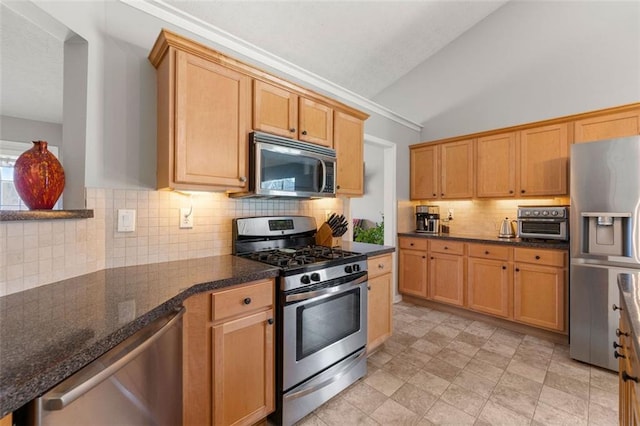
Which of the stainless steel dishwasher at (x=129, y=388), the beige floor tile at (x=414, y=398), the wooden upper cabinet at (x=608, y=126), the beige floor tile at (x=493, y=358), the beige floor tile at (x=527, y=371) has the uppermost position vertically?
the wooden upper cabinet at (x=608, y=126)

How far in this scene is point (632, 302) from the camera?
985 millimetres

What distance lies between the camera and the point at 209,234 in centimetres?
201

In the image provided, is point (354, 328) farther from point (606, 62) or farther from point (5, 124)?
point (606, 62)

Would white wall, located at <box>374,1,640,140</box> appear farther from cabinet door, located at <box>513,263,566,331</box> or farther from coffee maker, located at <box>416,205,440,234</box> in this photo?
cabinet door, located at <box>513,263,566,331</box>

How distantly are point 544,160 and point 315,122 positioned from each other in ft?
8.15

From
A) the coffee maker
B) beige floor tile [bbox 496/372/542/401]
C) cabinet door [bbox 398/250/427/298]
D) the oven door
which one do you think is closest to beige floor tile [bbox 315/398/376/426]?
the oven door

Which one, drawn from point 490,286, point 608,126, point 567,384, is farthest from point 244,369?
point 608,126

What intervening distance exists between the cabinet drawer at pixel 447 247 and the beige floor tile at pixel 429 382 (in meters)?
1.56

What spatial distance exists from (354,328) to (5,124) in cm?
308

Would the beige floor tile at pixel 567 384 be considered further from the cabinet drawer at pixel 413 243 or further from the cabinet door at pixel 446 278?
the cabinet drawer at pixel 413 243

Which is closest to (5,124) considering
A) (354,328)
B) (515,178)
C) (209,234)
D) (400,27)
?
(209,234)

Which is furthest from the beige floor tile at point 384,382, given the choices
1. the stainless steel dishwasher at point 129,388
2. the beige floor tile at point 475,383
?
the stainless steel dishwasher at point 129,388

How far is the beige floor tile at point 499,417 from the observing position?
1.72 meters

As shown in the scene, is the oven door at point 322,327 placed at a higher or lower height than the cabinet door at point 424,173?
lower
